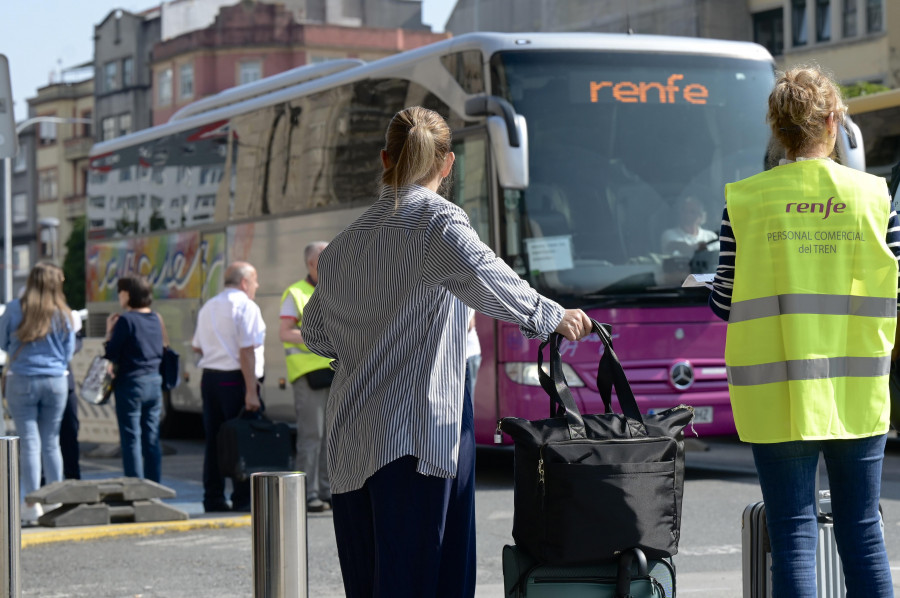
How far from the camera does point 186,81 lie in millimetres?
69875

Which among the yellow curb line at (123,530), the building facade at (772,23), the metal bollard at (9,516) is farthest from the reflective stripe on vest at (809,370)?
the building facade at (772,23)

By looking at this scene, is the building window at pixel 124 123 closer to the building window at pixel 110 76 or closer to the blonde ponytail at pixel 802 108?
the building window at pixel 110 76

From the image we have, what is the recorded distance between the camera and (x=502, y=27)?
169ft

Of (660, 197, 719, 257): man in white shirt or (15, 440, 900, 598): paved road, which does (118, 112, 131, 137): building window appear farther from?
(660, 197, 719, 257): man in white shirt

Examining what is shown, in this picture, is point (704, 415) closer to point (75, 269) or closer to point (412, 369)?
point (412, 369)

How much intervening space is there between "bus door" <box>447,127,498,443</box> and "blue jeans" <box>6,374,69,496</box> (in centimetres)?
319

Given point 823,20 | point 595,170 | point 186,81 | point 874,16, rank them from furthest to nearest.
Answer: point 186,81, point 823,20, point 874,16, point 595,170

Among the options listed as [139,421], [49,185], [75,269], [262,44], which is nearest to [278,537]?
[139,421]

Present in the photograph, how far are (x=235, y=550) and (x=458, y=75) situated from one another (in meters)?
4.75

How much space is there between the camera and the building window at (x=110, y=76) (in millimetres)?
77500

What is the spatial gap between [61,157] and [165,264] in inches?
2690

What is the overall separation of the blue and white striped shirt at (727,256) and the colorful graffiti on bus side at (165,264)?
37.7ft

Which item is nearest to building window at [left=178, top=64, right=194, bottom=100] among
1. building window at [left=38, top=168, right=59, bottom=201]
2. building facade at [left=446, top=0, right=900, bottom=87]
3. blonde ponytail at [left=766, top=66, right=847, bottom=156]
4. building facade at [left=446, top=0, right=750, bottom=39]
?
building window at [left=38, top=168, right=59, bottom=201]

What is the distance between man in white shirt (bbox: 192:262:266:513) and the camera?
10039 millimetres
